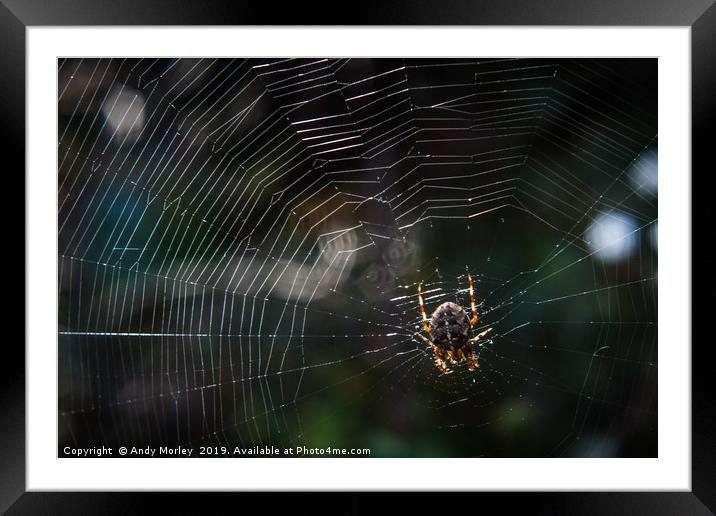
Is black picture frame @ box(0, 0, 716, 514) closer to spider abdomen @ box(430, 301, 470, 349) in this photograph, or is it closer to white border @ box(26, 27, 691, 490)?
white border @ box(26, 27, 691, 490)

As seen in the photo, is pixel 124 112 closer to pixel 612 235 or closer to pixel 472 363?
pixel 472 363

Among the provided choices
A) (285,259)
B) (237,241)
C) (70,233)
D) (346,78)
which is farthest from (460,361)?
(70,233)

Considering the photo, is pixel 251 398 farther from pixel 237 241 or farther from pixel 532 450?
pixel 532 450

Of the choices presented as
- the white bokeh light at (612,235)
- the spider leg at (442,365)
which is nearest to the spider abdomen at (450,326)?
the spider leg at (442,365)
